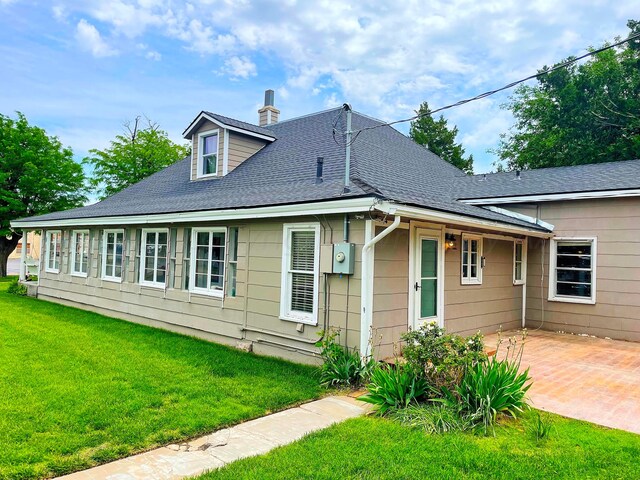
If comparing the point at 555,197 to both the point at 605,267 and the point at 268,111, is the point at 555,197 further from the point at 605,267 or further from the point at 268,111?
the point at 268,111

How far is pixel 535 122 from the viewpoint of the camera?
2598cm

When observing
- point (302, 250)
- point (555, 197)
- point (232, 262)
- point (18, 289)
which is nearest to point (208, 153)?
→ point (232, 262)

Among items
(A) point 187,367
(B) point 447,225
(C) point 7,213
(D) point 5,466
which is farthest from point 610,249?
(C) point 7,213

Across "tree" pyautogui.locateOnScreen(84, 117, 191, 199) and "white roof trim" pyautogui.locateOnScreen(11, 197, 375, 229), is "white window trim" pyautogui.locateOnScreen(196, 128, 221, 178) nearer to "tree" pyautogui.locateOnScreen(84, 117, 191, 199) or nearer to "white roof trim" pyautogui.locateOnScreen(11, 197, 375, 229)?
"white roof trim" pyautogui.locateOnScreen(11, 197, 375, 229)

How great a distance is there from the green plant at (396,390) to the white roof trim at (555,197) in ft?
21.6

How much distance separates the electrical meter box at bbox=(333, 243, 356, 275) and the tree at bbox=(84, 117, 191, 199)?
22092mm

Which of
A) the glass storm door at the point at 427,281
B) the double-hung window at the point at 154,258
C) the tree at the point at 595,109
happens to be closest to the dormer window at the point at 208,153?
the double-hung window at the point at 154,258

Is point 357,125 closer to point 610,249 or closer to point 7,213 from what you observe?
point 610,249

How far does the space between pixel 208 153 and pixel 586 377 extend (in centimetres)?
951

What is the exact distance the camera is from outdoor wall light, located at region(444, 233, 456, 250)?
7307 millimetres

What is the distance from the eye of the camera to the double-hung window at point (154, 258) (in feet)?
31.5

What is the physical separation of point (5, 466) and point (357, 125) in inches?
365

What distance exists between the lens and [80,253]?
12.7 m

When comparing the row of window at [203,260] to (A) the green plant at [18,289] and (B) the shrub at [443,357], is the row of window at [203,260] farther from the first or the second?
(A) the green plant at [18,289]
